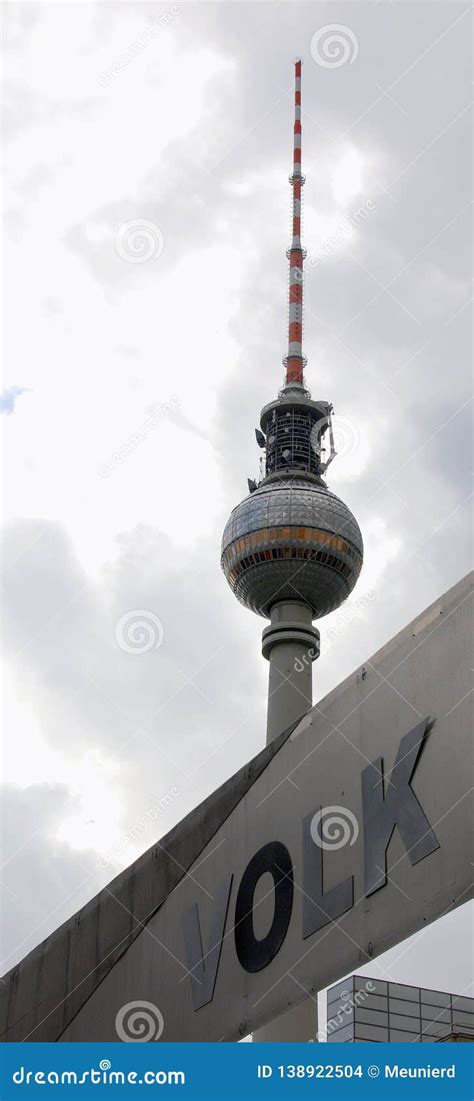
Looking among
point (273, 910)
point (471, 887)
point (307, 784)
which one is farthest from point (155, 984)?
point (471, 887)

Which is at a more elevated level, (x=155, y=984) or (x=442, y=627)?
(x=442, y=627)

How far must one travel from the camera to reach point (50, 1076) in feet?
49.7

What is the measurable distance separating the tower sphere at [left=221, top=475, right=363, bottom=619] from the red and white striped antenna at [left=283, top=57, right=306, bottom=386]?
11.2 m

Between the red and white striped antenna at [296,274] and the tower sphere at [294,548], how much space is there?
11.2 m

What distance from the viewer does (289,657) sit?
283 ft

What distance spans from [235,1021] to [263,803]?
3.01 meters

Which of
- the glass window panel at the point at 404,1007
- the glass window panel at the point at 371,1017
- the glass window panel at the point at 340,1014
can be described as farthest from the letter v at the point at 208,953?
the glass window panel at the point at 404,1007

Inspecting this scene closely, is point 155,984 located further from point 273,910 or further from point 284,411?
point 284,411

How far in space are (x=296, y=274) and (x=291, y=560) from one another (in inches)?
1023

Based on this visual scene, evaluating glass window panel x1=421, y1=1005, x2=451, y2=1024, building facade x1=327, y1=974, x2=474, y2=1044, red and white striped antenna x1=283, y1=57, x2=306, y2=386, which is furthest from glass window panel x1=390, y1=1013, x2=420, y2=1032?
red and white striped antenna x1=283, y1=57, x2=306, y2=386

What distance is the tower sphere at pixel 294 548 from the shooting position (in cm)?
8512

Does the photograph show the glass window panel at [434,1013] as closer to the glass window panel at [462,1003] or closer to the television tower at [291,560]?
the glass window panel at [462,1003]

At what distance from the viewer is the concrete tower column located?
274 ft

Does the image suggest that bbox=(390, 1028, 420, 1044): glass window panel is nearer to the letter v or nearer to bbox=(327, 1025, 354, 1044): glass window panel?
bbox=(327, 1025, 354, 1044): glass window panel
